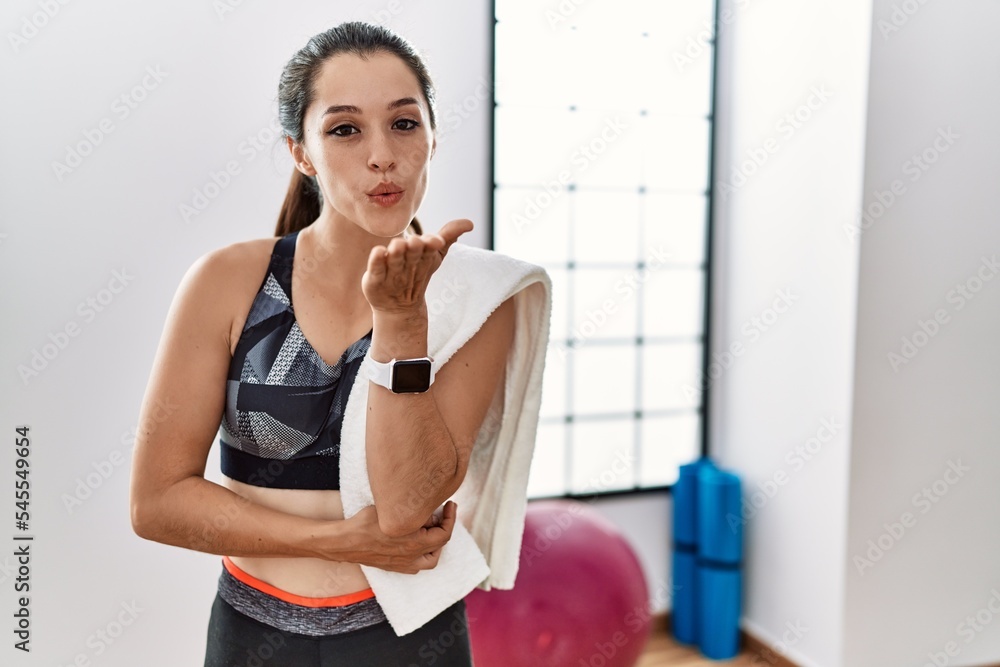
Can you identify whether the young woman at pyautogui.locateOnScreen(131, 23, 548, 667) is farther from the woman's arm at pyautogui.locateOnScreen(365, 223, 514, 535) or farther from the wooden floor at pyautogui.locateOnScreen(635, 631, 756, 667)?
the wooden floor at pyautogui.locateOnScreen(635, 631, 756, 667)

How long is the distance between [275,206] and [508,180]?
76 cm

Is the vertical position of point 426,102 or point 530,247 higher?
point 426,102

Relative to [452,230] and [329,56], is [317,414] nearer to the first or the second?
[452,230]

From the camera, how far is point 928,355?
2377 mm

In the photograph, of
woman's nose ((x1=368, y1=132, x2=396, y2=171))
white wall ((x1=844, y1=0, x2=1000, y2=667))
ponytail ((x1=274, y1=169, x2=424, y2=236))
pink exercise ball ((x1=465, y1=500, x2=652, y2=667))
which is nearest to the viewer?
woman's nose ((x1=368, y1=132, x2=396, y2=171))

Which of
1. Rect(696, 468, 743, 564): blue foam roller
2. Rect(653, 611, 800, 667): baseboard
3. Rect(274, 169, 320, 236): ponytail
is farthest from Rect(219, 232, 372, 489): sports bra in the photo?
Rect(653, 611, 800, 667): baseboard

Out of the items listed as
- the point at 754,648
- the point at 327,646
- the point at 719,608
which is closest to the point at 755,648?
the point at 754,648

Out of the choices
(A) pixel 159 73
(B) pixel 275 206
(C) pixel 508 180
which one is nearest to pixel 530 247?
(C) pixel 508 180

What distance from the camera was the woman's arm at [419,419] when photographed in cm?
90

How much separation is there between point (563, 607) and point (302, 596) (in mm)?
952

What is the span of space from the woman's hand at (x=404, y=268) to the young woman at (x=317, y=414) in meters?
0.09

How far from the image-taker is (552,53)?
2.57 m

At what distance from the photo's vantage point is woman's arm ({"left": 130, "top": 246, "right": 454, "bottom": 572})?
0.99m

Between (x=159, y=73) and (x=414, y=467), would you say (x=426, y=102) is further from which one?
(x=159, y=73)
